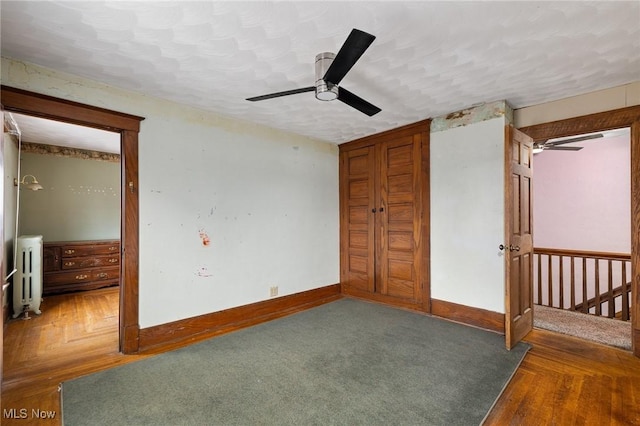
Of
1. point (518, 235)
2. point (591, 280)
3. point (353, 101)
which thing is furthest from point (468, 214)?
point (591, 280)

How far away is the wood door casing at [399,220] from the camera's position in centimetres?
369

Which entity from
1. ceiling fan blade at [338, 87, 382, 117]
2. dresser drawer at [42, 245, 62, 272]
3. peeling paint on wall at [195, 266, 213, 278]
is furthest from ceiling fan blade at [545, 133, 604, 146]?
dresser drawer at [42, 245, 62, 272]

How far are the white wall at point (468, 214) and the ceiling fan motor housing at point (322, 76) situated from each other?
6.49ft

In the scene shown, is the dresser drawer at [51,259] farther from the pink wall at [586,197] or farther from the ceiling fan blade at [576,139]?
the pink wall at [586,197]

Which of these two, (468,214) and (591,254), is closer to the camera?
(468,214)

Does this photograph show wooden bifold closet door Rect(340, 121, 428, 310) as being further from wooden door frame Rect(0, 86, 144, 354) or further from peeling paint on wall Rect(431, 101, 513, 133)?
wooden door frame Rect(0, 86, 144, 354)

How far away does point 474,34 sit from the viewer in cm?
187

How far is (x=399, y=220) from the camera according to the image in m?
3.87

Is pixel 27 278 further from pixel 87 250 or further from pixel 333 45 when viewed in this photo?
pixel 333 45

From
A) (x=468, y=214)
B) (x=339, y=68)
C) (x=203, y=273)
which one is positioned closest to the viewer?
(x=339, y=68)

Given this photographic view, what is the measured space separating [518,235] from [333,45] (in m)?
2.42

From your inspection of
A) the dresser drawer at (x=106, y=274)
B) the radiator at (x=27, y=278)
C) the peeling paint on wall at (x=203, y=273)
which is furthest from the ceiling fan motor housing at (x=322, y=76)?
the dresser drawer at (x=106, y=274)

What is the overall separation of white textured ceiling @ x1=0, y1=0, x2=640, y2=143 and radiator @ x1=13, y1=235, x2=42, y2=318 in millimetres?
2498

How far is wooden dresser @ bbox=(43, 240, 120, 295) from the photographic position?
4.34 m
